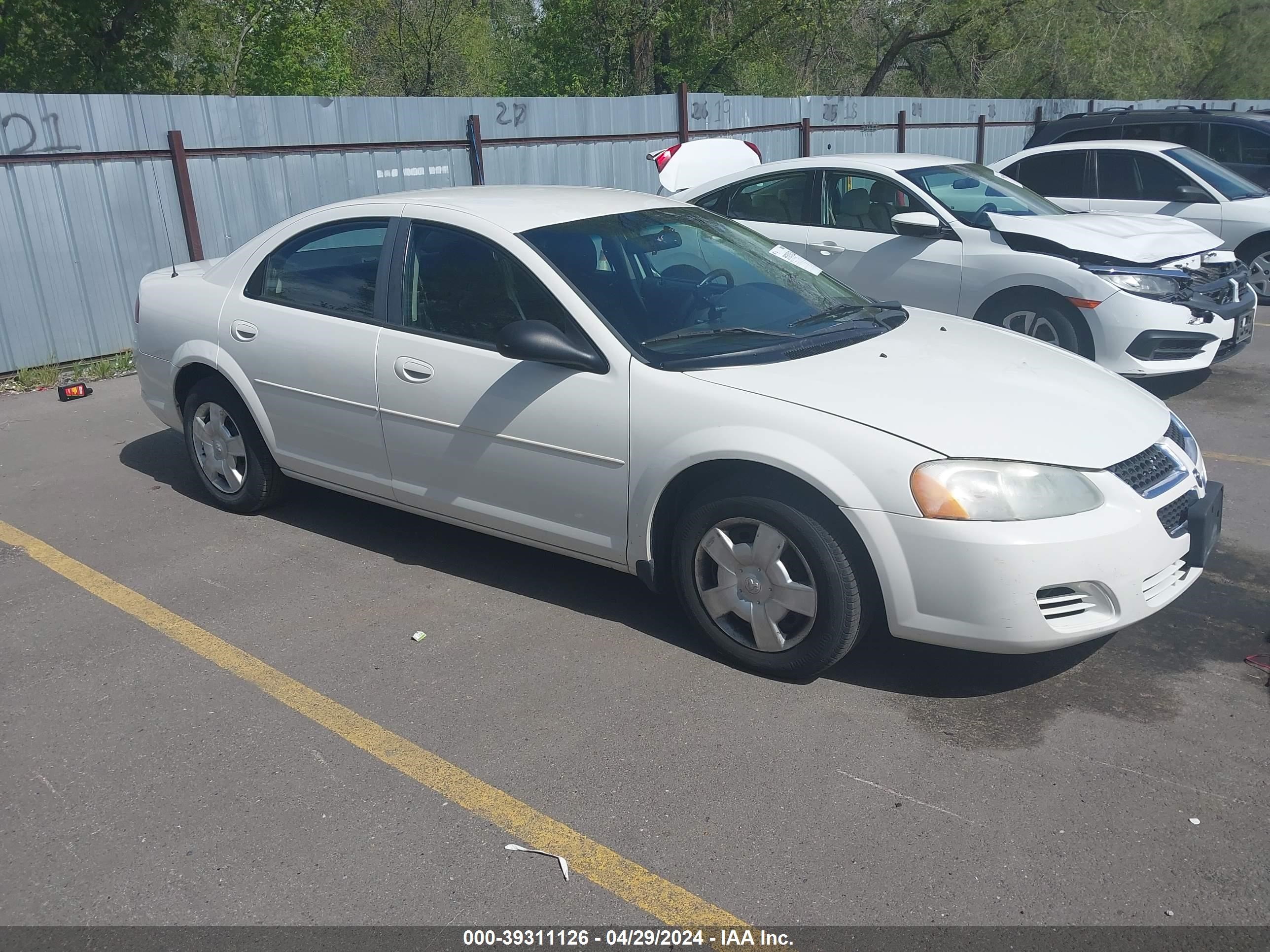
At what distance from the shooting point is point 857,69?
34.1 m

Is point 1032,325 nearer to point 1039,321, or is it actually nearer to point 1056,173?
point 1039,321

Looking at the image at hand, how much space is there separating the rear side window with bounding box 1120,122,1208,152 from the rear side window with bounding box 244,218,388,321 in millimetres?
10092

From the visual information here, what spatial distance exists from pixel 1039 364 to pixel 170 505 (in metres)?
4.42

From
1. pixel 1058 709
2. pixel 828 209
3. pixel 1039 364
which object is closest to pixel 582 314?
pixel 1039 364

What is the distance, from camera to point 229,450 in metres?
5.54

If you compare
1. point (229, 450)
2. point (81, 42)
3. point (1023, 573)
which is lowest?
point (229, 450)

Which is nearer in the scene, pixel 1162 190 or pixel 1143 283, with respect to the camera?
pixel 1143 283

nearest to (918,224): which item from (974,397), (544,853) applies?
(974,397)

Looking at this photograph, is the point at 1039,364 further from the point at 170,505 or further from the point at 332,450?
the point at 170,505

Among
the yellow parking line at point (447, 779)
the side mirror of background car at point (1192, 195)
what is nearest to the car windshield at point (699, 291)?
the yellow parking line at point (447, 779)

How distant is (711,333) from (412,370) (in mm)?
1261

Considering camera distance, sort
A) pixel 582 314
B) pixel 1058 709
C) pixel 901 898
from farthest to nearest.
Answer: pixel 582 314 < pixel 1058 709 < pixel 901 898

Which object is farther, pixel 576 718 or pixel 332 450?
pixel 332 450

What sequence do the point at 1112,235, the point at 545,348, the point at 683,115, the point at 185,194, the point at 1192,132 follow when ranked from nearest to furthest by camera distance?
the point at 545,348, the point at 1112,235, the point at 185,194, the point at 1192,132, the point at 683,115
